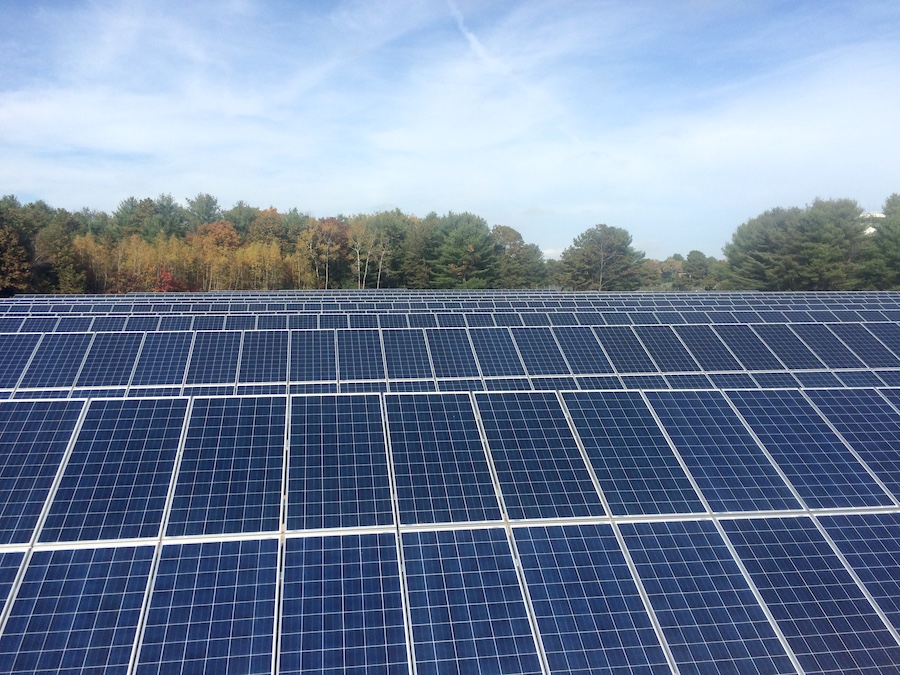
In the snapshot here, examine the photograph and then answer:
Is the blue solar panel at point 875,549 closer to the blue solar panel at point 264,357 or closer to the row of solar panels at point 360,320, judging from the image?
the row of solar panels at point 360,320

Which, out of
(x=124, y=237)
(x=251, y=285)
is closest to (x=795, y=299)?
(x=251, y=285)

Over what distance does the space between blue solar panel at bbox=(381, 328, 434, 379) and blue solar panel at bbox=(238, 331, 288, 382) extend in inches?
123

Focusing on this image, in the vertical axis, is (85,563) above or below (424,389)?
below

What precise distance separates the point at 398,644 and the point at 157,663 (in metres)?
3.77

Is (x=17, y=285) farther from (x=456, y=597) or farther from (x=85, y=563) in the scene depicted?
(x=456, y=597)

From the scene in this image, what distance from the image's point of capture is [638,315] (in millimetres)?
21375

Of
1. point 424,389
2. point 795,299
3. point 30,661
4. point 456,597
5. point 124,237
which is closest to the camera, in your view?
point 30,661

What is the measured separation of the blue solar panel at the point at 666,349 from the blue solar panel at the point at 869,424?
3454 millimetres

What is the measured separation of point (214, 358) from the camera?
50.8 ft

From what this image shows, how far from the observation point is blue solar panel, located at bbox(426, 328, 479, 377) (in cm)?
1623

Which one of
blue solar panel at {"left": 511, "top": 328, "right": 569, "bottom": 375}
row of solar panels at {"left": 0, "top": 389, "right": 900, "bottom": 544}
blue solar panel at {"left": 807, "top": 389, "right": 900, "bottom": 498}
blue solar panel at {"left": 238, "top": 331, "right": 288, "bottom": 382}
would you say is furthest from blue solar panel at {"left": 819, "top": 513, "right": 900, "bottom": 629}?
blue solar panel at {"left": 238, "top": 331, "right": 288, "bottom": 382}

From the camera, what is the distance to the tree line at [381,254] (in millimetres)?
61281

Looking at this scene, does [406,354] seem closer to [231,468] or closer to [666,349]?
[231,468]

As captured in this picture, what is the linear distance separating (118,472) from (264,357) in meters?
5.46
